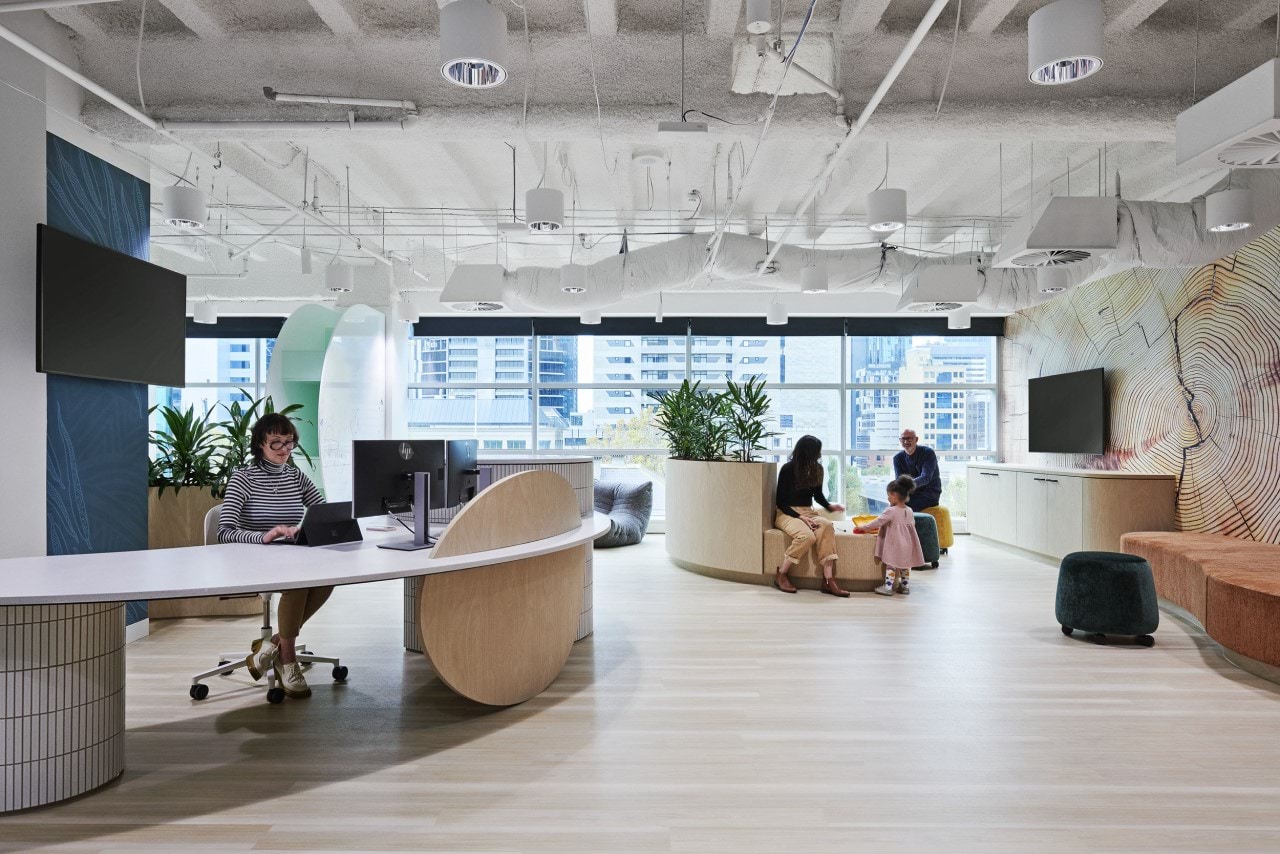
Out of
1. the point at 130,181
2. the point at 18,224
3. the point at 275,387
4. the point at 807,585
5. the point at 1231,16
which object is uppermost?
the point at 1231,16

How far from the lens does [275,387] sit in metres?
7.77

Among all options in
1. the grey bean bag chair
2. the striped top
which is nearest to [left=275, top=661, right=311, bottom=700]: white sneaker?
the striped top

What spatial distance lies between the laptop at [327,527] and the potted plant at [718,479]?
12.7ft

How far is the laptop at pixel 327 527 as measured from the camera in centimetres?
340

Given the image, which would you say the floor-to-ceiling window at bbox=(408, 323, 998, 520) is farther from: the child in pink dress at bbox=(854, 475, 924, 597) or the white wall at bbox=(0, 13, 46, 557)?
the white wall at bbox=(0, 13, 46, 557)

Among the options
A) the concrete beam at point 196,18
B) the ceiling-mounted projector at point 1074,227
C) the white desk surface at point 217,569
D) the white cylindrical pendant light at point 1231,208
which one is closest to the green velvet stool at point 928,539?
the ceiling-mounted projector at point 1074,227

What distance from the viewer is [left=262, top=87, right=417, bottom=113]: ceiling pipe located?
14.7 feet

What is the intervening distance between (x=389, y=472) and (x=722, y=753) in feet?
6.33

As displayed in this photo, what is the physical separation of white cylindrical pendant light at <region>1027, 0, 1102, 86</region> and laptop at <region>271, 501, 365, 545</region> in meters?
3.45

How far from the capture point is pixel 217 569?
284 cm

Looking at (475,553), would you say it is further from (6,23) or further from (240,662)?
(6,23)

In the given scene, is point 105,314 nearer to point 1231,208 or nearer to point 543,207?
point 543,207

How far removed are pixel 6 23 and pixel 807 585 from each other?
251 inches

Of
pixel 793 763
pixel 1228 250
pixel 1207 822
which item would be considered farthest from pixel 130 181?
pixel 1228 250
